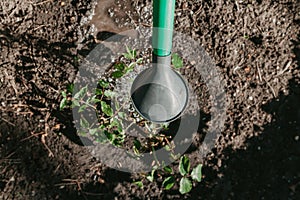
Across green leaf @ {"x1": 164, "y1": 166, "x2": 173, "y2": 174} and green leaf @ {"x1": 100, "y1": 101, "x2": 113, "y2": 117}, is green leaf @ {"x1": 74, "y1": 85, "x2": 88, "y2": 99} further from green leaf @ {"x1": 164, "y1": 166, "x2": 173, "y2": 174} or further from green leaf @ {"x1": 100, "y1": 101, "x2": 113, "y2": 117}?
green leaf @ {"x1": 164, "y1": 166, "x2": 173, "y2": 174}


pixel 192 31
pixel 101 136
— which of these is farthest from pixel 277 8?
pixel 101 136

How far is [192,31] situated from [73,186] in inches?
27.7

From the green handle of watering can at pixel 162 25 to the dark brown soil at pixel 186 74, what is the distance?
0.37 meters

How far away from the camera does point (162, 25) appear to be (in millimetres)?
1389

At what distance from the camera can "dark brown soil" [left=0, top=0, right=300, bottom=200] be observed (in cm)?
176

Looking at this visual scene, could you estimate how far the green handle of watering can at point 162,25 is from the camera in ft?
4.39

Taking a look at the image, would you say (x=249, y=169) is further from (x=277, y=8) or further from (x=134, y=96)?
(x=277, y=8)

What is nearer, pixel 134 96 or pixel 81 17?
pixel 134 96

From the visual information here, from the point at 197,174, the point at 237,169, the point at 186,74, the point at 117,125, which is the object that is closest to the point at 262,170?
the point at 237,169

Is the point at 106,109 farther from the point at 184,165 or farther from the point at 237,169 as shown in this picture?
the point at 237,169

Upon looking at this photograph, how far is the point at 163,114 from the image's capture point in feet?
5.44

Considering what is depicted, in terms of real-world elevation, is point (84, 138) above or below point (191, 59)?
below

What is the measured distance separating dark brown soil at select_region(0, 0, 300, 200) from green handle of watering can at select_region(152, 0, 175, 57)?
0.37 metres

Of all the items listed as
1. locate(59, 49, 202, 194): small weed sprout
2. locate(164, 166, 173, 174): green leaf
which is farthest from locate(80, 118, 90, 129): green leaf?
locate(164, 166, 173, 174): green leaf
